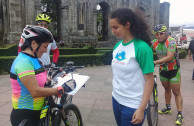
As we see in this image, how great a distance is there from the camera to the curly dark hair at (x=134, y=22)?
5.88 ft

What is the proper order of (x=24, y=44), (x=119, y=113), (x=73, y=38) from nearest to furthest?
1. (x=24, y=44)
2. (x=119, y=113)
3. (x=73, y=38)

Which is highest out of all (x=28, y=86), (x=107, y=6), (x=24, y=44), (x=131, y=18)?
(x=107, y=6)

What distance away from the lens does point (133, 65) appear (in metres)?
1.79

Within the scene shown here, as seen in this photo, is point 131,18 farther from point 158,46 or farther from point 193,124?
point 193,124

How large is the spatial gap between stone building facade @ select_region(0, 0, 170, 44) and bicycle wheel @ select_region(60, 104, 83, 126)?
1397cm

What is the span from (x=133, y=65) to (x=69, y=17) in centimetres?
1820

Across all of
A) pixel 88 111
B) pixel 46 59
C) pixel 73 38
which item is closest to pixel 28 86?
pixel 46 59

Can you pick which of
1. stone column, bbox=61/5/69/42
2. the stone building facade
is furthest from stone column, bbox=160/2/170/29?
stone column, bbox=61/5/69/42

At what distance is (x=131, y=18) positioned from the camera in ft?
5.92

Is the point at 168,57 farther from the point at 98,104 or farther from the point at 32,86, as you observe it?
the point at 32,86

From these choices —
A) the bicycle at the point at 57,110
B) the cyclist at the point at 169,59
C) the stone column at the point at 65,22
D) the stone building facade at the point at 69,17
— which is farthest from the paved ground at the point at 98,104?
the stone column at the point at 65,22

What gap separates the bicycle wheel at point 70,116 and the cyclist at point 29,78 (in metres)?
0.45

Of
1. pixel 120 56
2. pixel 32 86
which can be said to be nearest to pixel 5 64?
pixel 32 86

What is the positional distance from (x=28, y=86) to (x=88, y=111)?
284 centimetres
